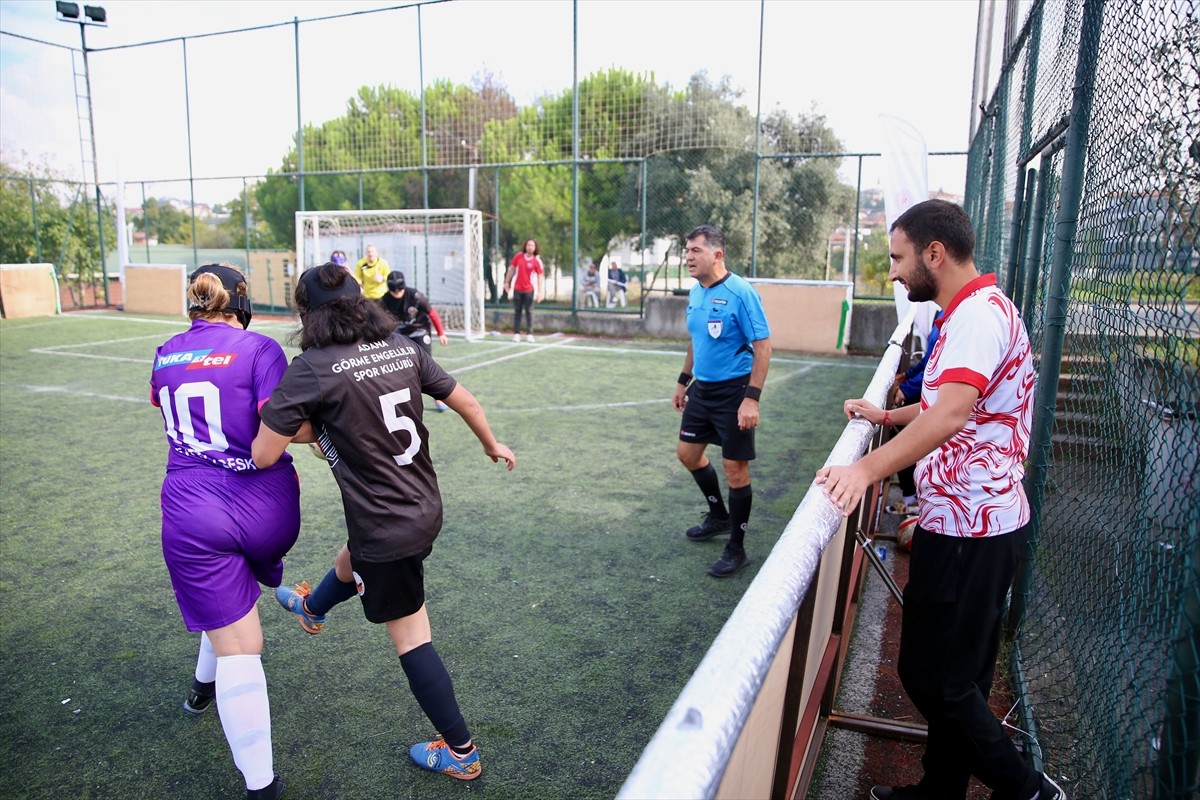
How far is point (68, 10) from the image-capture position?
20156 millimetres

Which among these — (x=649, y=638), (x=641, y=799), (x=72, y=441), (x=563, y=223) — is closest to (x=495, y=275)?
(x=563, y=223)

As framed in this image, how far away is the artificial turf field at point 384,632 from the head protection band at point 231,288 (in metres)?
1.70

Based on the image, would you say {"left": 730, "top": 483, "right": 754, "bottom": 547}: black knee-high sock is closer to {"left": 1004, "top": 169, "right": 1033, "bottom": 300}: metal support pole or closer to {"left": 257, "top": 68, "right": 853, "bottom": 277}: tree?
{"left": 1004, "top": 169, "right": 1033, "bottom": 300}: metal support pole

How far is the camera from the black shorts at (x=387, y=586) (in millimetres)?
2814

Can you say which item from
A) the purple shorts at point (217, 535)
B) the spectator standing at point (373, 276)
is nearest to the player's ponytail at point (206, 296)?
the purple shorts at point (217, 535)

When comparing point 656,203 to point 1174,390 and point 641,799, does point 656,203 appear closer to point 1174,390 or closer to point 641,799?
point 1174,390

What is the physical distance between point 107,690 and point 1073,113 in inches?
182

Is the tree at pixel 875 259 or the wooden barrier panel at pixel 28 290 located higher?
the tree at pixel 875 259

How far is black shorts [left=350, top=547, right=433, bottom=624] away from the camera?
2.81 meters

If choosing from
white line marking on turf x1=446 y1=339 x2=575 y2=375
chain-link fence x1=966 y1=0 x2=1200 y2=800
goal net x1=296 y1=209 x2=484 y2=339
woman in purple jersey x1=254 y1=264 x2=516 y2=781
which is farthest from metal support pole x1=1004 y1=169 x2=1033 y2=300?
goal net x1=296 y1=209 x2=484 y2=339

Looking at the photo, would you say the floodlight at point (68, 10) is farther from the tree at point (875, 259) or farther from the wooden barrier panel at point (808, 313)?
the tree at point (875, 259)

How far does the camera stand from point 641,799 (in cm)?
91

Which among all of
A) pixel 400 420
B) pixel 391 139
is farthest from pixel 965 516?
pixel 391 139

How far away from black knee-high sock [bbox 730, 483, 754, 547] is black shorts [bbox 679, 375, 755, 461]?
0.21m
